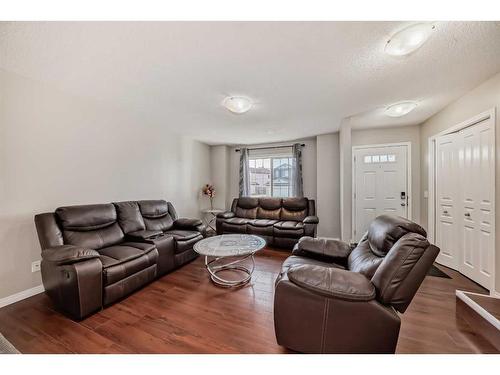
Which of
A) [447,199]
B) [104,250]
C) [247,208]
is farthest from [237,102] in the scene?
[447,199]

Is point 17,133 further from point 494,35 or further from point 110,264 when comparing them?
point 494,35

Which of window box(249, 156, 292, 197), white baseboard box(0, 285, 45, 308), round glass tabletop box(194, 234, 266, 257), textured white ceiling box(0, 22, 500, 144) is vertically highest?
textured white ceiling box(0, 22, 500, 144)

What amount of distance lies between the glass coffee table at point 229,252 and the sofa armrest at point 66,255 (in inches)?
40.6

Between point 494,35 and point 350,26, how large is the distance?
44.4 inches

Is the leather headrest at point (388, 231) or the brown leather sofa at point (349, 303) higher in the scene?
the leather headrest at point (388, 231)

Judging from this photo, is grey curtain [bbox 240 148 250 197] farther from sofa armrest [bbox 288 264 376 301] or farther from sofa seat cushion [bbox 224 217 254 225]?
sofa armrest [bbox 288 264 376 301]

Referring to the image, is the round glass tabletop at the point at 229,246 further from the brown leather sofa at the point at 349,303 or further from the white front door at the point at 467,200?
the white front door at the point at 467,200

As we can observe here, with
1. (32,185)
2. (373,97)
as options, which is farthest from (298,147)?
(32,185)

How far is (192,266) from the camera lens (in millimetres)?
2928

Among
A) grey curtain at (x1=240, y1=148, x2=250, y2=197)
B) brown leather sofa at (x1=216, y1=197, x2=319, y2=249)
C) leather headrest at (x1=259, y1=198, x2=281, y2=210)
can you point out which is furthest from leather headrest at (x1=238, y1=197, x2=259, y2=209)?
grey curtain at (x1=240, y1=148, x2=250, y2=197)

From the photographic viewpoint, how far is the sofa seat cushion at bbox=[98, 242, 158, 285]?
1.87m

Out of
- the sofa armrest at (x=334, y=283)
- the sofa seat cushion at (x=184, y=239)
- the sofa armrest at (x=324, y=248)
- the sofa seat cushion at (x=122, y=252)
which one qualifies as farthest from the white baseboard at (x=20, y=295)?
the sofa armrest at (x=324, y=248)

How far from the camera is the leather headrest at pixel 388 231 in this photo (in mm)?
1423

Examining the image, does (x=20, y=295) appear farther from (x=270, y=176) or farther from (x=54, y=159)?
(x=270, y=176)
